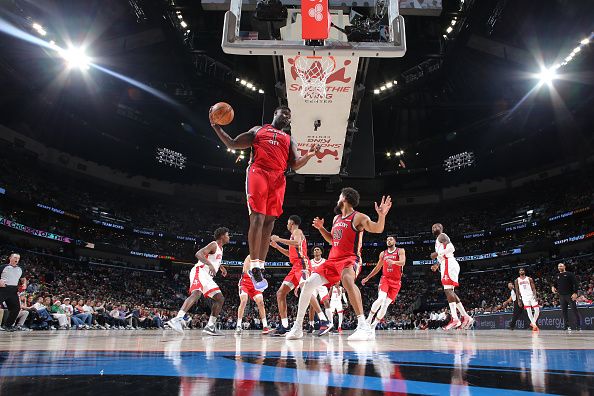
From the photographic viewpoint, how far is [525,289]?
1173 cm

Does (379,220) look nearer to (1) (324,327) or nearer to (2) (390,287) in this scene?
(1) (324,327)

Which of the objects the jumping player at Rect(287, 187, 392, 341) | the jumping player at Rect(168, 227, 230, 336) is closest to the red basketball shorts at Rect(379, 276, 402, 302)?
the jumping player at Rect(168, 227, 230, 336)

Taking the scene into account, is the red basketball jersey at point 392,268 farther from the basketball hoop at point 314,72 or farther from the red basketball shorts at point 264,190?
the red basketball shorts at point 264,190

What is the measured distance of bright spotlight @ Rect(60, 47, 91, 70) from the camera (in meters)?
19.7

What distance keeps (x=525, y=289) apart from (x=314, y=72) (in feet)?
27.3

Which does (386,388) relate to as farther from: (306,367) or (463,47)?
(463,47)

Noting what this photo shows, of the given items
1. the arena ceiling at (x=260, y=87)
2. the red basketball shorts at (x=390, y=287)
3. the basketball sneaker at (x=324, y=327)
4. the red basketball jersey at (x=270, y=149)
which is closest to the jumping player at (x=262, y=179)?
the red basketball jersey at (x=270, y=149)

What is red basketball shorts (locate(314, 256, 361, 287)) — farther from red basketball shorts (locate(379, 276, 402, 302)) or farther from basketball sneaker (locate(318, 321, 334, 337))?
red basketball shorts (locate(379, 276, 402, 302))

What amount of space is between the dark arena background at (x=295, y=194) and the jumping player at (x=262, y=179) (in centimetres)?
3

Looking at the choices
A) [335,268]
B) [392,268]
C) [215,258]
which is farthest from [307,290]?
[392,268]

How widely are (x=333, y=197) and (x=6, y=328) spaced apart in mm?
29947

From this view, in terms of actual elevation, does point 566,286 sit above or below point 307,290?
above

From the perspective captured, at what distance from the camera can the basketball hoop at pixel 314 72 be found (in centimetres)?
943

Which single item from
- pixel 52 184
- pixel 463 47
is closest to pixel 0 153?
pixel 52 184
